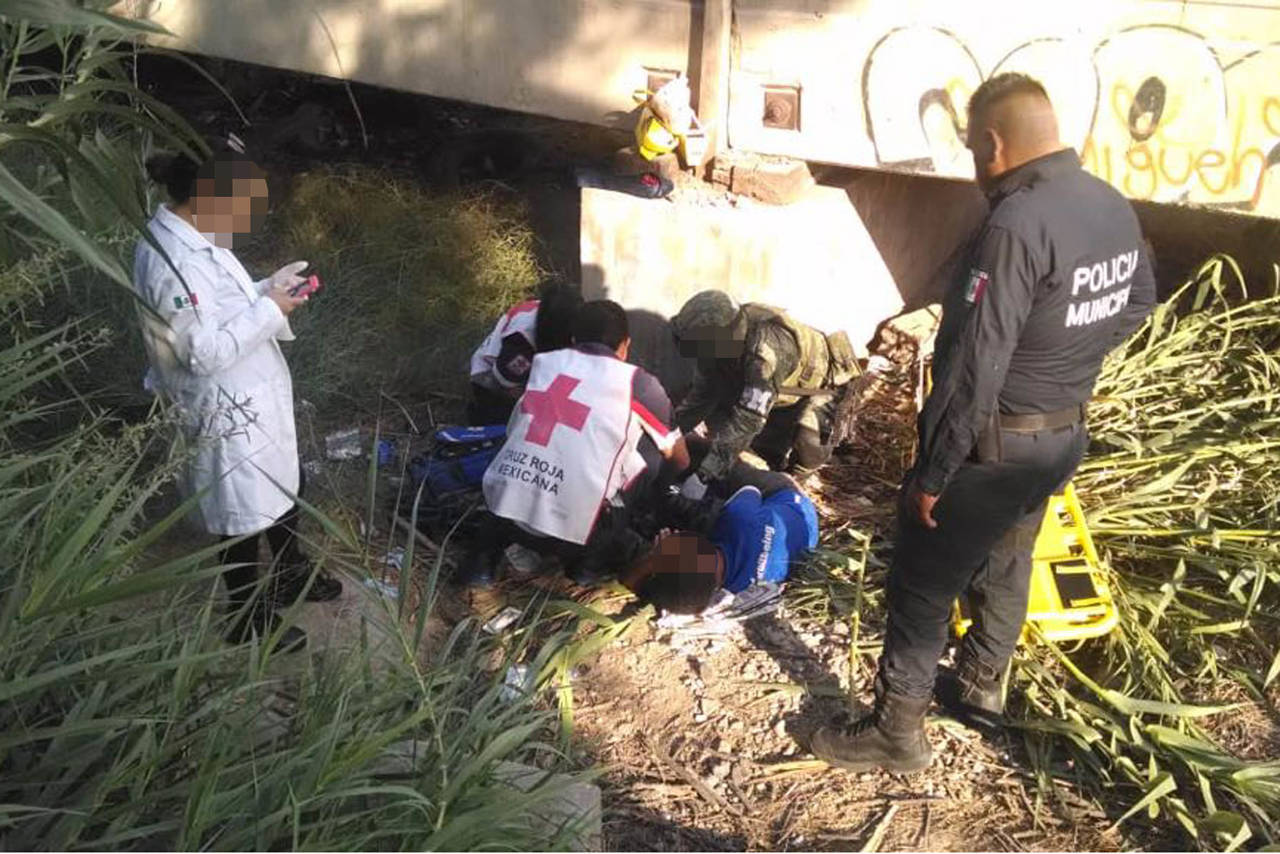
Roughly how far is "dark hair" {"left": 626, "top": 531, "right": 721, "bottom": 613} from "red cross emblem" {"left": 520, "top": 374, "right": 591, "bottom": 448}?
0.58m

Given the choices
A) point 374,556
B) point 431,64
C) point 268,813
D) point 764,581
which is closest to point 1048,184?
point 764,581

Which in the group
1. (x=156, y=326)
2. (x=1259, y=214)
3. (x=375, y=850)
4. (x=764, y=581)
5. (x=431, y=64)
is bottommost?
(x=764, y=581)

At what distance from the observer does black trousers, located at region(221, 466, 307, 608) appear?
3289 millimetres

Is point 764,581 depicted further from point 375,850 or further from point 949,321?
point 375,850

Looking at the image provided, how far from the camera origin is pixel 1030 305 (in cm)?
277

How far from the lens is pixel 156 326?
9.73 feet

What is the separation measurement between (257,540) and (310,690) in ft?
4.03

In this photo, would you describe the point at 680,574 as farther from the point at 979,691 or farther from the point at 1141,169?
the point at 1141,169

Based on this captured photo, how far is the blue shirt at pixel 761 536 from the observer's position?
166 inches

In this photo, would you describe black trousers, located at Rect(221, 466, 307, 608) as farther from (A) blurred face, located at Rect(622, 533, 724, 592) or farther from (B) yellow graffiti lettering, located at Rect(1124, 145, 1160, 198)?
(B) yellow graffiti lettering, located at Rect(1124, 145, 1160, 198)

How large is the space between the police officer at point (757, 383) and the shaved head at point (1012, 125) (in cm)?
188

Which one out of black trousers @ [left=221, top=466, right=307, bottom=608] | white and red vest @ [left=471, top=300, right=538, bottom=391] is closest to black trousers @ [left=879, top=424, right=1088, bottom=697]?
black trousers @ [left=221, top=466, right=307, bottom=608]

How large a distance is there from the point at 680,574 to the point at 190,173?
2097 mm

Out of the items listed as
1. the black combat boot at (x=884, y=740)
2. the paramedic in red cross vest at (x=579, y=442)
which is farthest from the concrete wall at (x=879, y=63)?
the black combat boot at (x=884, y=740)
